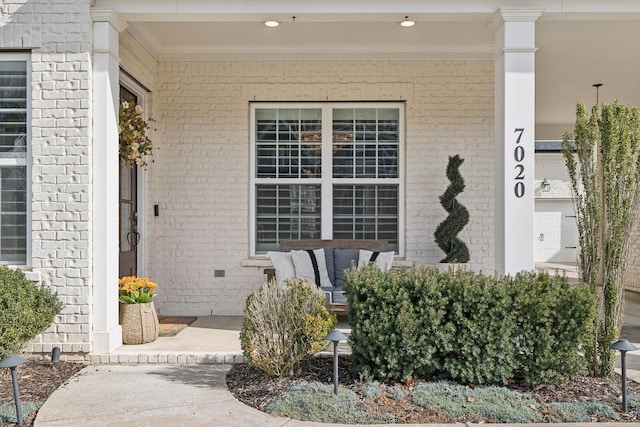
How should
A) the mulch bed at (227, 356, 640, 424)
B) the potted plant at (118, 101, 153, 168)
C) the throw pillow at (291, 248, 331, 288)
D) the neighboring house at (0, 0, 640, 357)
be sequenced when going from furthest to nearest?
the neighboring house at (0, 0, 640, 357), the throw pillow at (291, 248, 331, 288), the potted plant at (118, 101, 153, 168), the mulch bed at (227, 356, 640, 424)

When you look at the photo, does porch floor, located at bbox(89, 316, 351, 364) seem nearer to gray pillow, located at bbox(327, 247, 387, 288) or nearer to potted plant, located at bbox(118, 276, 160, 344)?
potted plant, located at bbox(118, 276, 160, 344)

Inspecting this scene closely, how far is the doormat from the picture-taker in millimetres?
5826

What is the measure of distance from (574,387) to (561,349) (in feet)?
1.08

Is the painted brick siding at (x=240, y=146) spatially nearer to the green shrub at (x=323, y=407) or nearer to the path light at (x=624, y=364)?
the path light at (x=624, y=364)

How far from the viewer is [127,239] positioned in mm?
6422

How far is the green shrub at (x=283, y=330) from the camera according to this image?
4.12 m

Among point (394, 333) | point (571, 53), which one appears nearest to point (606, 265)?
point (394, 333)

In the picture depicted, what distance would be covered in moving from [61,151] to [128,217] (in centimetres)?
167

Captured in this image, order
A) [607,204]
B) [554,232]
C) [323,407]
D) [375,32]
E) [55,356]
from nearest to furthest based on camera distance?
1. [323,407]
2. [607,204]
3. [55,356]
4. [375,32]
5. [554,232]

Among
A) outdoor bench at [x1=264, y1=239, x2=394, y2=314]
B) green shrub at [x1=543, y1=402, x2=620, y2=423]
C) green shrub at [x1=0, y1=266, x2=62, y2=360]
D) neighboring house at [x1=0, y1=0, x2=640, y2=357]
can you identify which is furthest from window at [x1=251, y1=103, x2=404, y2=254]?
green shrub at [x1=543, y1=402, x2=620, y2=423]

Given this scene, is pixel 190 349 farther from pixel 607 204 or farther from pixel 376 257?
pixel 607 204

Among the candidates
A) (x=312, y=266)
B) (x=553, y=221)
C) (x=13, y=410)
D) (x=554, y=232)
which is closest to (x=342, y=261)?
(x=312, y=266)

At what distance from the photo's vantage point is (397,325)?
13.2ft

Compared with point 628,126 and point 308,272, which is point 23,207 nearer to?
point 308,272
